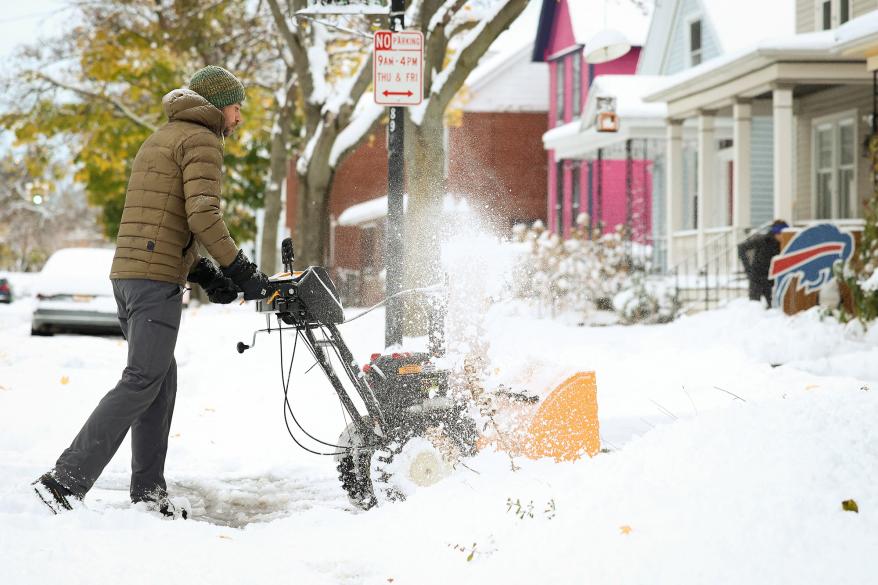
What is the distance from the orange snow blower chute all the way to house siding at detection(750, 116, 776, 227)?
676 inches

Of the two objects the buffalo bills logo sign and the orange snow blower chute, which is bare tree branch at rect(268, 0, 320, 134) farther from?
→ the orange snow blower chute

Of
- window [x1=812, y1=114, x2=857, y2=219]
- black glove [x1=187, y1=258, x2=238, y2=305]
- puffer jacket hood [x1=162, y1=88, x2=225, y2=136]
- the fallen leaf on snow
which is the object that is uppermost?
window [x1=812, y1=114, x2=857, y2=219]

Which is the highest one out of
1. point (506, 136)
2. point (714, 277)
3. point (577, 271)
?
point (506, 136)

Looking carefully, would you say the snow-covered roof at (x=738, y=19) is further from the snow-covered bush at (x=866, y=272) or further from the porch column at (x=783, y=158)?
the snow-covered bush at (x=866, y=272)

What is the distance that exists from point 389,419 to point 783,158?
12393mm

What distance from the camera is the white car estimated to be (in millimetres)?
16438

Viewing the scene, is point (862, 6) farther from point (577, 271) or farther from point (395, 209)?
point (395, 209)

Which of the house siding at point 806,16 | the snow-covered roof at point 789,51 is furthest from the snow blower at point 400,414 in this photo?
the house siding at point 806,16

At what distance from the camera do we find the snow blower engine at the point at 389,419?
17.0 ft

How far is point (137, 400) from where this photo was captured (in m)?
4.92

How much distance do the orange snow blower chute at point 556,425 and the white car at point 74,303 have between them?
11898 millimetres

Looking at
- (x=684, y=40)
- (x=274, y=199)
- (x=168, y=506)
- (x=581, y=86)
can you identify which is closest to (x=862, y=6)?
(x=684, y=40)

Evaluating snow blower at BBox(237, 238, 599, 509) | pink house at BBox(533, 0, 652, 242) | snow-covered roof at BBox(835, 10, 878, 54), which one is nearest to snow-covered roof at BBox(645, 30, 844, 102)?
snow-covered roof at BBox(835, 10, 878, 54)

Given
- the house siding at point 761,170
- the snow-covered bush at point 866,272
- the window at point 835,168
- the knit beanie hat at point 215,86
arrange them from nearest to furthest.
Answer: the knit beanie hat at point 215,86
the snow-covered bush at point 866,272
the window at point 835,168
the house siding at point 761,170
